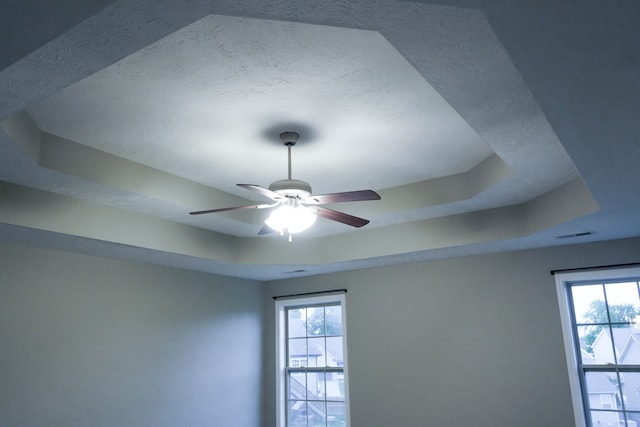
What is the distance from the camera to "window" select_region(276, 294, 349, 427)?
5.95 metres

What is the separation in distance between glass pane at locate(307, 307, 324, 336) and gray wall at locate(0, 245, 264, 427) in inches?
27.5

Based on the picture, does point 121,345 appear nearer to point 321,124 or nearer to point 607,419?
point 321,124

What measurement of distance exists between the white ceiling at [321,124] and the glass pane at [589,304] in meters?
0.48

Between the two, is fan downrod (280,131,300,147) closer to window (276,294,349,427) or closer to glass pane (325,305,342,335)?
window (276,294,349,427)

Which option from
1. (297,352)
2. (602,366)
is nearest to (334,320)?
(297,352)

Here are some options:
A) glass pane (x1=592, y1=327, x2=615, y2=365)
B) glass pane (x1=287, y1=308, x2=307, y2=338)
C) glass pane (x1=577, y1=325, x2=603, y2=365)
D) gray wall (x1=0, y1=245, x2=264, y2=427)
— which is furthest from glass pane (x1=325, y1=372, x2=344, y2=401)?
glass pane (x1=592, y1=327, x2=615, y2=365)

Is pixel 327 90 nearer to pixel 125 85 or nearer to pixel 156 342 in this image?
pixel 125 85

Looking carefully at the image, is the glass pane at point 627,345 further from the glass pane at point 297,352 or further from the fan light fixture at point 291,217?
the glass pane at point 297,352

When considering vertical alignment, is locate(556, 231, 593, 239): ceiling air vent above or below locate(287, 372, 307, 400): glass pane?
above

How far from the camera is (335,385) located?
5961mm

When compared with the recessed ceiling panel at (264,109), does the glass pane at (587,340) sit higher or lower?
lower

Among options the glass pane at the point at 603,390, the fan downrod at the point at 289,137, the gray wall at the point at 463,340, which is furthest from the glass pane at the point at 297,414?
the fan downrod at the point at 289,137

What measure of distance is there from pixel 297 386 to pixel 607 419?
3319 millimetres

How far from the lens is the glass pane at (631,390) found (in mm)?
4316
